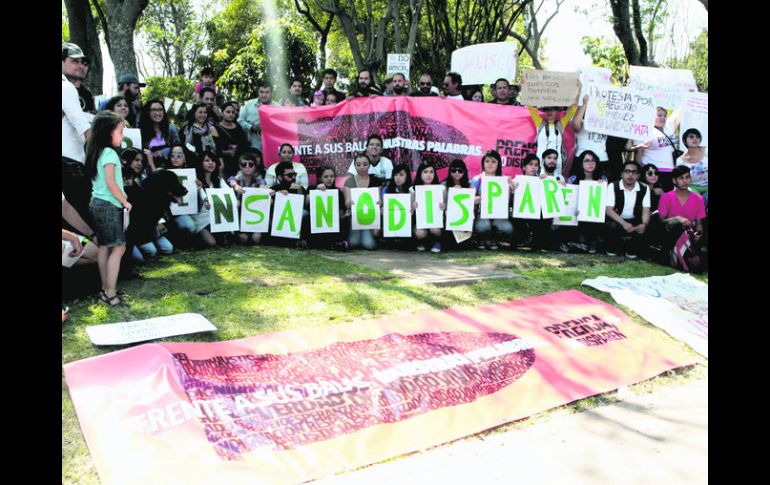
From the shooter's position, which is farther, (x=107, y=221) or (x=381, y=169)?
(x=381, y=169)

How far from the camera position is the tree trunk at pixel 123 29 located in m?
10.4

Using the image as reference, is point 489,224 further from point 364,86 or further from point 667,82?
point 667,82

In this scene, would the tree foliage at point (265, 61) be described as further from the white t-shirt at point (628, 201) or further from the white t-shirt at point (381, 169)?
the white t-shirt at point (628, 201)

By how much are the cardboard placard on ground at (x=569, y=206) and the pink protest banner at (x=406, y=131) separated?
1051mm

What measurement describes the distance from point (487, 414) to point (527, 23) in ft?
70.2

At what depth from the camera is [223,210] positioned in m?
7.52

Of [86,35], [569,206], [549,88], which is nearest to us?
[569,206]

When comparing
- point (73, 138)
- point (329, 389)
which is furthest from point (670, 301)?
point (73, 138)

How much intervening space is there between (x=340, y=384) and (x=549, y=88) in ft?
20.2

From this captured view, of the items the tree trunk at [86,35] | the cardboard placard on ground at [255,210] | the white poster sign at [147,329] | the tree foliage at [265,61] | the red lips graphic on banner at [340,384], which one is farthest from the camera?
the tree foliage at [265,61]

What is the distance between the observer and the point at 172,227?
7391 mm

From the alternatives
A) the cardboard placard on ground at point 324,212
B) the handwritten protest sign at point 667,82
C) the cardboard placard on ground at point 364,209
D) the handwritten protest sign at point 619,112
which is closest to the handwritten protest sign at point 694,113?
the handwritten protest sign at point 667,82

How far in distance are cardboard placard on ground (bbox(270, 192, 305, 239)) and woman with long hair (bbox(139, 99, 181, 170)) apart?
4.48 feet
